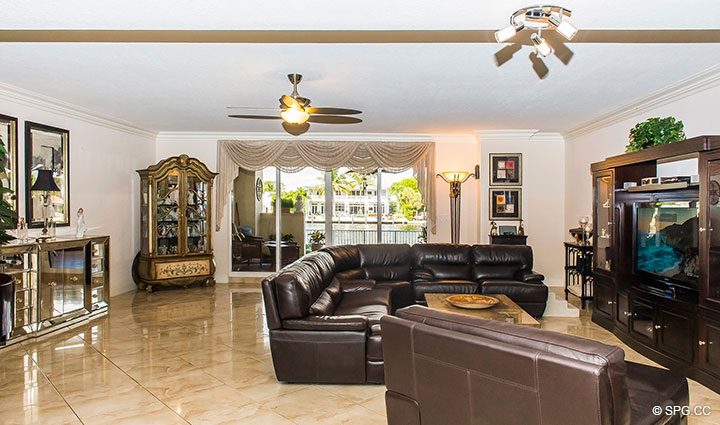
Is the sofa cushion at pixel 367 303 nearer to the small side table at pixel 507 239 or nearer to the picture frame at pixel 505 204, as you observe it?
the small side table at pixel 507 239

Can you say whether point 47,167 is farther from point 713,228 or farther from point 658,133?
point 713,228

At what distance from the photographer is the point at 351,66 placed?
13.3ft

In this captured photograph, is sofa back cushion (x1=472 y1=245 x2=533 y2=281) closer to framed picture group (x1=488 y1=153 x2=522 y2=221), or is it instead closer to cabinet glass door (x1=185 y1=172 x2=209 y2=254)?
framed picture group (x1=488 y1=153 x2=522 y2=221)

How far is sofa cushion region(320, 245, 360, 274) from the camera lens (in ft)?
18.1

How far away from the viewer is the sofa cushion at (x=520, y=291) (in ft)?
17.3

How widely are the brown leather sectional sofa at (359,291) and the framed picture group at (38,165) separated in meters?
3.14

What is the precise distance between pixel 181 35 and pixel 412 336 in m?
2.66

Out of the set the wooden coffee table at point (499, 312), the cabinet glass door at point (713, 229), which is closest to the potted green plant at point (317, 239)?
the wooden coffee table at point (499, 312)

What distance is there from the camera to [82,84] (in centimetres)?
468

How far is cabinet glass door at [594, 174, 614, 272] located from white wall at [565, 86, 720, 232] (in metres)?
0.72

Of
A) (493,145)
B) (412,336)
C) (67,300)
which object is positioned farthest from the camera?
(493,145)

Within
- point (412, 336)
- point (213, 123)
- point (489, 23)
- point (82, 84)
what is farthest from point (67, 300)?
point (489, 23)

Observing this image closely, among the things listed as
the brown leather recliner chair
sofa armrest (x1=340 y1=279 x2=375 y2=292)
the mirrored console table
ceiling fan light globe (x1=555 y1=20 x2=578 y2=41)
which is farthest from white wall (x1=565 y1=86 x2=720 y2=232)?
the mirrored console table

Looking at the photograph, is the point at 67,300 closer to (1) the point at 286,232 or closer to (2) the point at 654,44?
(1) the point at 286,232
